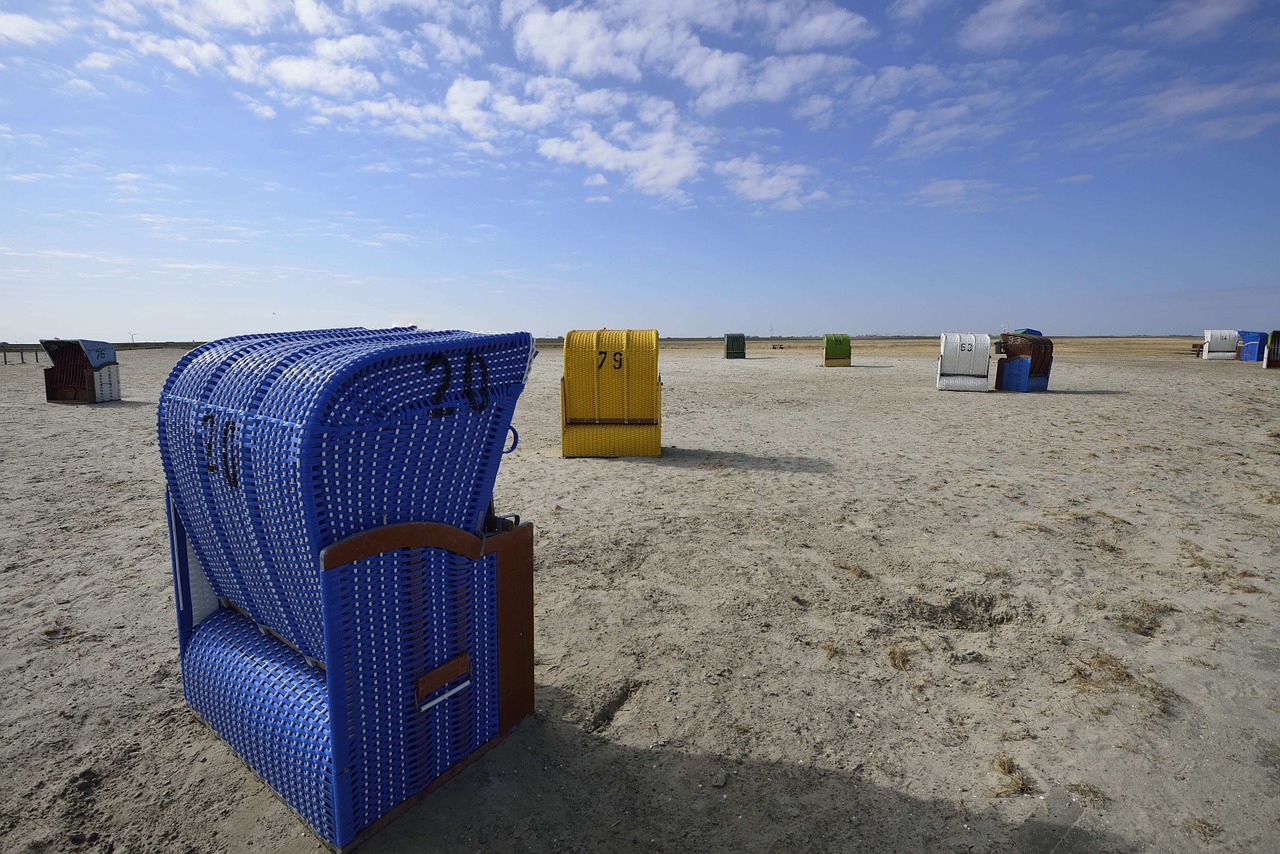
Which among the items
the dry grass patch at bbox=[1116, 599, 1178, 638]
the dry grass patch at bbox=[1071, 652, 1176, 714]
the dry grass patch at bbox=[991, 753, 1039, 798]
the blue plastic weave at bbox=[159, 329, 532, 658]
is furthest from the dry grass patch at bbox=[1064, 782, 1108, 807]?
the blue plastic weave at bbox=[159, 329, 532, 658]

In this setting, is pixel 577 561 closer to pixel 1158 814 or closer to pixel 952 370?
pixel 1158 814

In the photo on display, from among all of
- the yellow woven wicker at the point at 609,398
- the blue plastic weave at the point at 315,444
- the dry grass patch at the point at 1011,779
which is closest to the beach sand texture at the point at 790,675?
the dry grass patch at the point at 1011,779

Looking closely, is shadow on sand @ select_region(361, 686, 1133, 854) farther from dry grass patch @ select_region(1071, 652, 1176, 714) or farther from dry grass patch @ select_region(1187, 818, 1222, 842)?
dry grass patch @ select_region(1071, 652, 1176, 714)

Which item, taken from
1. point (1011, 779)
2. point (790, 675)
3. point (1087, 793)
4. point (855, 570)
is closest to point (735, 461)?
point (855, 570)

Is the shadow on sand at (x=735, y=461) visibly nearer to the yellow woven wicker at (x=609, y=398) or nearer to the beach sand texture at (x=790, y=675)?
the yellow woven wicker at (x=609, y=398)

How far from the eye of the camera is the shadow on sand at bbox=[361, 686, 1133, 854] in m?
2.61

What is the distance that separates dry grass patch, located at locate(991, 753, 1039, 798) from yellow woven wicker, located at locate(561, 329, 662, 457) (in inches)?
285

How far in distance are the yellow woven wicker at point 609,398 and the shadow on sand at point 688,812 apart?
278 inches

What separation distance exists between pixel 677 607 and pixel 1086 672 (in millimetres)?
2521

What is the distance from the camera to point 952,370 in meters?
20.1

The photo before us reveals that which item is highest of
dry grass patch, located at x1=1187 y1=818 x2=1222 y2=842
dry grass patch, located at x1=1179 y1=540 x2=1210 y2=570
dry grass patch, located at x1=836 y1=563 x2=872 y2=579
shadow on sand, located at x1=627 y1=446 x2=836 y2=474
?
shadow on sand, located at x1=627 y1=446 x2=836 y2=474

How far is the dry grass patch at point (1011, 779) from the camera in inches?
113

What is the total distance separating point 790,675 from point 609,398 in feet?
21.7

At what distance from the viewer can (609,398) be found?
1007 centimetres
